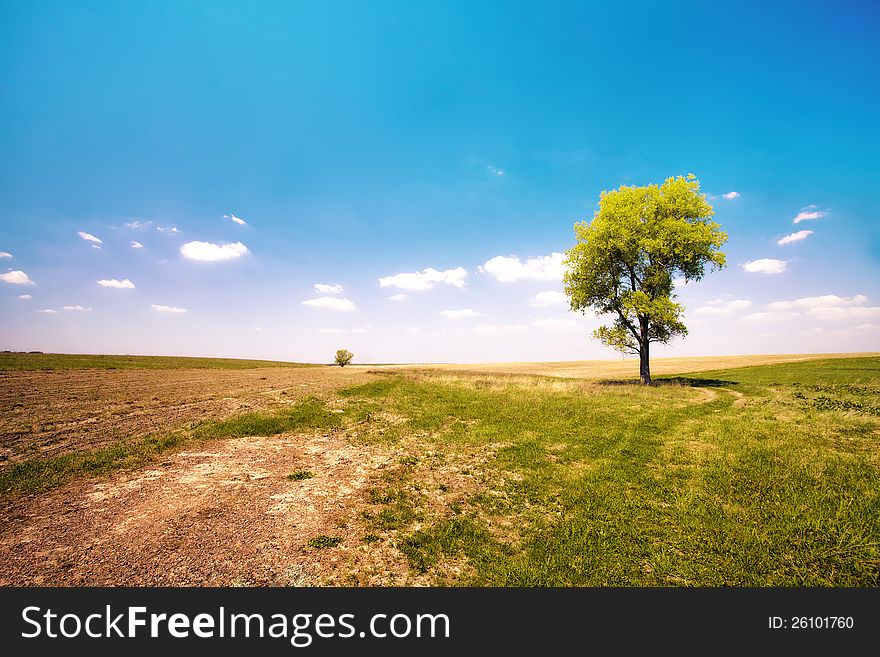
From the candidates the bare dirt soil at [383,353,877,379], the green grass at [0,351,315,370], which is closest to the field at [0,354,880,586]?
the bare dirt soil at [383,353,877,379]

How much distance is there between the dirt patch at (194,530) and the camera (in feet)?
16.5

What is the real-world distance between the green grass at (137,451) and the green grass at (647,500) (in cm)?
398

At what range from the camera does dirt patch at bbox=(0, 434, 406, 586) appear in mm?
5035

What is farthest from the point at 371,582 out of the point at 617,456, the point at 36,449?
the point at 36,449

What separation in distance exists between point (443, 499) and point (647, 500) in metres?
4.78

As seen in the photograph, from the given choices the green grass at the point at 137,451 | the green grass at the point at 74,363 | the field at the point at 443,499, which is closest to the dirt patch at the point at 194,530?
the field at the point at 443,499

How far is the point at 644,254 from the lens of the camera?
2773 centimetres

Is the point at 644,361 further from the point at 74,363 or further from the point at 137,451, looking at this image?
the point at 74,363

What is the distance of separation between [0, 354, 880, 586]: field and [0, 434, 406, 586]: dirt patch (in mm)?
38

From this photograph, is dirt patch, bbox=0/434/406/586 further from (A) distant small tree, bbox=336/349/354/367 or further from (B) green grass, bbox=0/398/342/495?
(A) distant small tree, bbox=336/349/354/367

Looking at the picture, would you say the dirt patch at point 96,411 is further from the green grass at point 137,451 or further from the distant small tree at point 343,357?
the distant small tree at point 343,357

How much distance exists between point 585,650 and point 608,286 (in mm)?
28844

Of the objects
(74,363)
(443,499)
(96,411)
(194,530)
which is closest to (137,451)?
(194,530)

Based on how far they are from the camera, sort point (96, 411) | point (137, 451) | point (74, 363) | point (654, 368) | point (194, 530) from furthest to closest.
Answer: point (654, 368) < point (74, 363) < point (96, 411) < point (137, 451) < point (194, 530)
